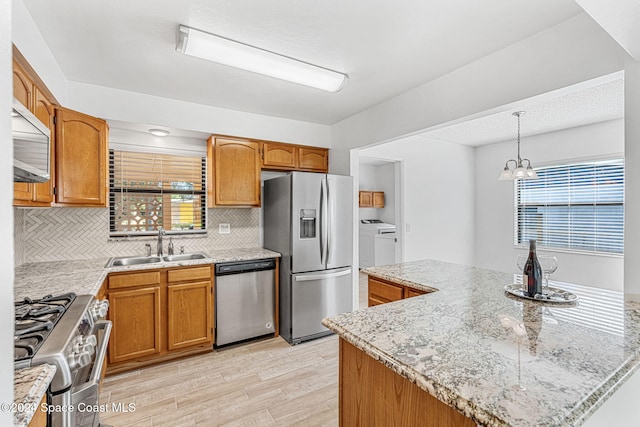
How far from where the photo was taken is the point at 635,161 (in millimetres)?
1562

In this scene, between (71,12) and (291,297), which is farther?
(291,297)

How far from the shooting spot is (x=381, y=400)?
1098 millimetres

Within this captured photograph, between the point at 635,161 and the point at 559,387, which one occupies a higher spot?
the point at 635,161

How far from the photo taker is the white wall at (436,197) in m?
4.47

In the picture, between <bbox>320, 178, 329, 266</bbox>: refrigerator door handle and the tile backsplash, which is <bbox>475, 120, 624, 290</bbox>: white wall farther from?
the tile backsplash

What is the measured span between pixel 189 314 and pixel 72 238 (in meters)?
1.29

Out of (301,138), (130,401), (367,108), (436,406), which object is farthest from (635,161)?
(130,401)

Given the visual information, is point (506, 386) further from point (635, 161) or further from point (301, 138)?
point (301, 138)

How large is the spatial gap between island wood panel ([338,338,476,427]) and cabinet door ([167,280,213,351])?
1965mm

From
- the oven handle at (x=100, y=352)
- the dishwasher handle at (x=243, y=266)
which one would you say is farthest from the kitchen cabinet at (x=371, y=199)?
the oven handle at (x=100, y=352)

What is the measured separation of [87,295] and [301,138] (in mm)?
2720

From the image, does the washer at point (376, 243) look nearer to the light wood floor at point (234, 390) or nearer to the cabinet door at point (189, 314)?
the light wood floor at point (234, 390)

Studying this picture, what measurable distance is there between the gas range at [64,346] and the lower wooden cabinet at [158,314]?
3.02 feet

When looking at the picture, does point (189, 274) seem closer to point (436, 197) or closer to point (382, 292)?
point (382, 292)
